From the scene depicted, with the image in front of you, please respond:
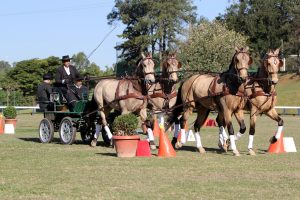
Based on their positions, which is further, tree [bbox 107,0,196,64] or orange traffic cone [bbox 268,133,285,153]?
tree [bbox 107,0,196,64]

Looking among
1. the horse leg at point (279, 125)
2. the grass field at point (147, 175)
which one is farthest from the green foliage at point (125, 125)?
the horse leg at point (279, 125)

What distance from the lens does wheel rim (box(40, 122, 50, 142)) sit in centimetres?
1946

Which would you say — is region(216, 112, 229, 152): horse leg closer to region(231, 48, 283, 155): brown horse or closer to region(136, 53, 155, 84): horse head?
region(231, 48, 283, 155): brown horse

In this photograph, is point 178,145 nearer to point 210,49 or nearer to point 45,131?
point 45,131

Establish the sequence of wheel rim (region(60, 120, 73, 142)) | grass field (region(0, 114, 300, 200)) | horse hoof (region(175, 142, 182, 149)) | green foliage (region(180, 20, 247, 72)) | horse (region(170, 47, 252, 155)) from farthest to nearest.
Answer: green foliage (region(180, 20, 247, 72)) → wheel rim (region(60, 120, 73, 142)) → horse hoof (region(175, 142, 182, 149)) → horse (region(170, 47, 252, 155)) → grass field (region(0, 114, 300, 200))

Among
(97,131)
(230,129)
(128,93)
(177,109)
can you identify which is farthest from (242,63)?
(97,131)

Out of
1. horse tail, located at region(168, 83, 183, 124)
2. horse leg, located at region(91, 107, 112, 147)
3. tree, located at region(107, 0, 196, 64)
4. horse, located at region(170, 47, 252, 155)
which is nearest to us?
horse, located at region(170, 47, 252, 155)

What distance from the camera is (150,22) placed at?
75812mm

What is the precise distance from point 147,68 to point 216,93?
1881 mm

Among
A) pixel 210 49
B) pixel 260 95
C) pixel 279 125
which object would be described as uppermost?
pixel 210 49

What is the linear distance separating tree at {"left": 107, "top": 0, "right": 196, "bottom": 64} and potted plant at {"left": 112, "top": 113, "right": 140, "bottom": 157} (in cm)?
6116

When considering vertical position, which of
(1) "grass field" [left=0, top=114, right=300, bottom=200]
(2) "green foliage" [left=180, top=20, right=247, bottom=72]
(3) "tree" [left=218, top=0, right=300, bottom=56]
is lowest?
(1) "grass field" [left=0, top=114, right=300, bottom=200]

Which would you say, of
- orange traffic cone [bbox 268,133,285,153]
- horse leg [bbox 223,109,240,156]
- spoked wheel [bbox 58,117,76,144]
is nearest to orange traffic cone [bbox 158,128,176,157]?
horse leg [bbox 223,109,240,156]

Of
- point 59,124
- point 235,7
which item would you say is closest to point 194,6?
point 235,7
